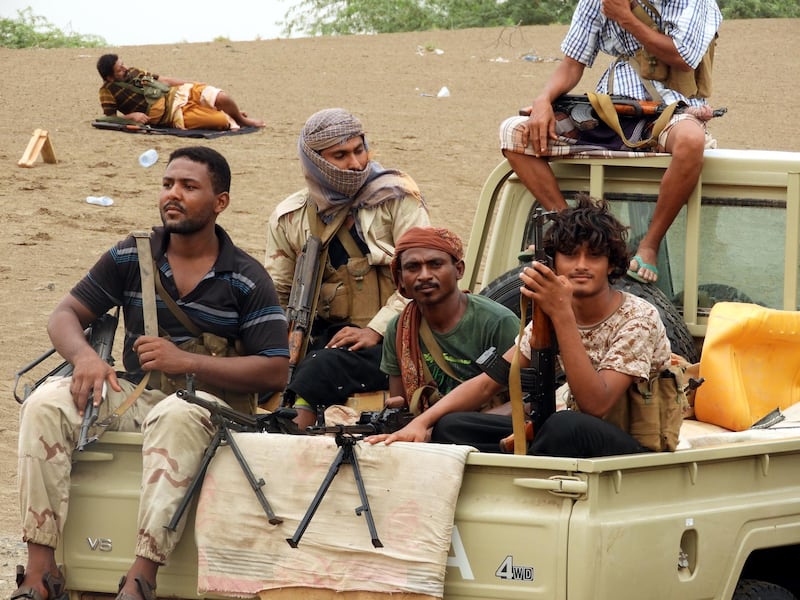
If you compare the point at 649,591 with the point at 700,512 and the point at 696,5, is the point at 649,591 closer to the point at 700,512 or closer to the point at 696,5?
the point at 700,512

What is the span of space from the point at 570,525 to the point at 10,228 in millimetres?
10651

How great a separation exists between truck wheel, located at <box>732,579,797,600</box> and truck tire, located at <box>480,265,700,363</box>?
3.91ft

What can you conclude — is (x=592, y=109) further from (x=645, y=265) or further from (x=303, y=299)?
(x=303, y=299)

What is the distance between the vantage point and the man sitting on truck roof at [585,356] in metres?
4.23

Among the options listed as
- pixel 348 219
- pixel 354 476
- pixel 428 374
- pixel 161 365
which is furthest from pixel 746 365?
pixel 161 365

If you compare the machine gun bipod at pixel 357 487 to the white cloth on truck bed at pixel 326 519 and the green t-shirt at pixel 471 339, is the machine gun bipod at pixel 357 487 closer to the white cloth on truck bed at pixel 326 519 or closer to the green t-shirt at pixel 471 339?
the white cloth on truck bed at pixel 326 519

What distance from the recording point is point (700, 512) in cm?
426

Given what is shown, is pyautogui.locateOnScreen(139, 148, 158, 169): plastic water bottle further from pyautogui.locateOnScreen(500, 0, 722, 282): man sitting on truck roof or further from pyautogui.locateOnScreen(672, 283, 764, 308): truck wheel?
pyautogui.locateOnScreen(672, 283, 764, 308): truck wheel

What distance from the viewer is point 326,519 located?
4.20 metres

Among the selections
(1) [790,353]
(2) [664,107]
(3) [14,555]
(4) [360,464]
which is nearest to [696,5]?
(2) [664,107]

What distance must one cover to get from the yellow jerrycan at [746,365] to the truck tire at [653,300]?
0.33 feet

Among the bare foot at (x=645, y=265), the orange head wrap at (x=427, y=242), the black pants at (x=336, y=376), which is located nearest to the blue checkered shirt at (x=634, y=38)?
the bare foot at (x=645, y=265)

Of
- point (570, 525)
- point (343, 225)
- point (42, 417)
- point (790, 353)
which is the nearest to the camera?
point (570, 525)

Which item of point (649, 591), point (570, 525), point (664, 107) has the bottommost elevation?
point (649, 591)
